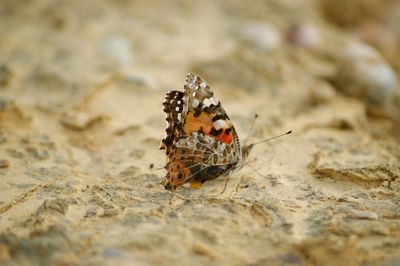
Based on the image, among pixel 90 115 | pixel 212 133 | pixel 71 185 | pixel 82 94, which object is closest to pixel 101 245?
pixel 71 185

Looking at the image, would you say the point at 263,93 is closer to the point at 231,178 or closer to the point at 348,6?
the point at 231,178

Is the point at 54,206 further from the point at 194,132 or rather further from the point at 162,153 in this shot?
the point at 162,153

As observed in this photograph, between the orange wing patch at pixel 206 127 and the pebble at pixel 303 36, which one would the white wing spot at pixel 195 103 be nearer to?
the orange wing patch at pixel 206 127

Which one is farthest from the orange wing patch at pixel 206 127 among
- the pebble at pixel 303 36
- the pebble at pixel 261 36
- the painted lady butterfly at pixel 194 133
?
the pebble at pixel 303 36

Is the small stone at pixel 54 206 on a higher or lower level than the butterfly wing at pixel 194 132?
lower

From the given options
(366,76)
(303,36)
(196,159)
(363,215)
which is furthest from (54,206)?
(303,36)
